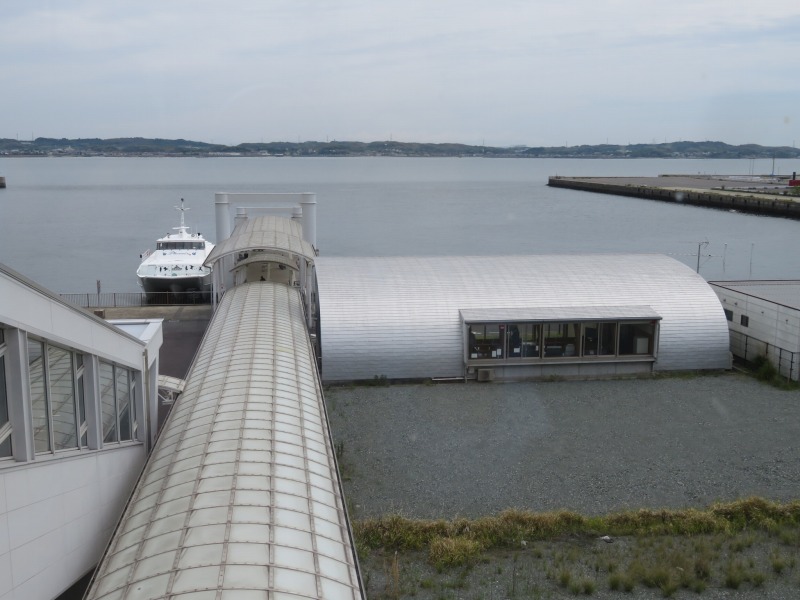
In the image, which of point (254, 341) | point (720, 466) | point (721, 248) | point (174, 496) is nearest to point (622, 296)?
point (720, 466)

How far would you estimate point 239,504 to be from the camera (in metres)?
7.68

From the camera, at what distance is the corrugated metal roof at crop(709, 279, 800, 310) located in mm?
24884

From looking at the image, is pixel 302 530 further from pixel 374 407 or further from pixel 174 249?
pixel 174 249

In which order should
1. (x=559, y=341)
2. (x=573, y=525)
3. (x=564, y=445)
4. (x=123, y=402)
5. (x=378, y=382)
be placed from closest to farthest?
1. (x=123, y=402)
2. (x=573, y=525)
3. (x=564, y=445)
4. (x=378, y=382)
5. (x=559, y=341)

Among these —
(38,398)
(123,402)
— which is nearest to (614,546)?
(123,402)

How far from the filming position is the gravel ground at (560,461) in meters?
12.4

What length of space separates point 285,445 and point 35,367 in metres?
2.96

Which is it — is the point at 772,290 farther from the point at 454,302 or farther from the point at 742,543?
the point at 742,543

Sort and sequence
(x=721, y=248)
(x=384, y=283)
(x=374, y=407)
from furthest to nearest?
1. (x=721, y=248)
2. (x=384, y=283)
3. (x=374, y=407)

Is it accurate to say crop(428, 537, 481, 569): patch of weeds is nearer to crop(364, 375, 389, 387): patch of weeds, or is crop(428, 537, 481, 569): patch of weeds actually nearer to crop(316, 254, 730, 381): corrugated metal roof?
crop(364, 375, 389, 387): patch of weeds

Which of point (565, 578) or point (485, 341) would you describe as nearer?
point (565, 578)

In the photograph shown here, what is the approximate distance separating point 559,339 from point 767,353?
6184mm

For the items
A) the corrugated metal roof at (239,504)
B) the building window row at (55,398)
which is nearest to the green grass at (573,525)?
the corrugated metal roof at (239,504)

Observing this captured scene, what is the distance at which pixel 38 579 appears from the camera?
779cm
